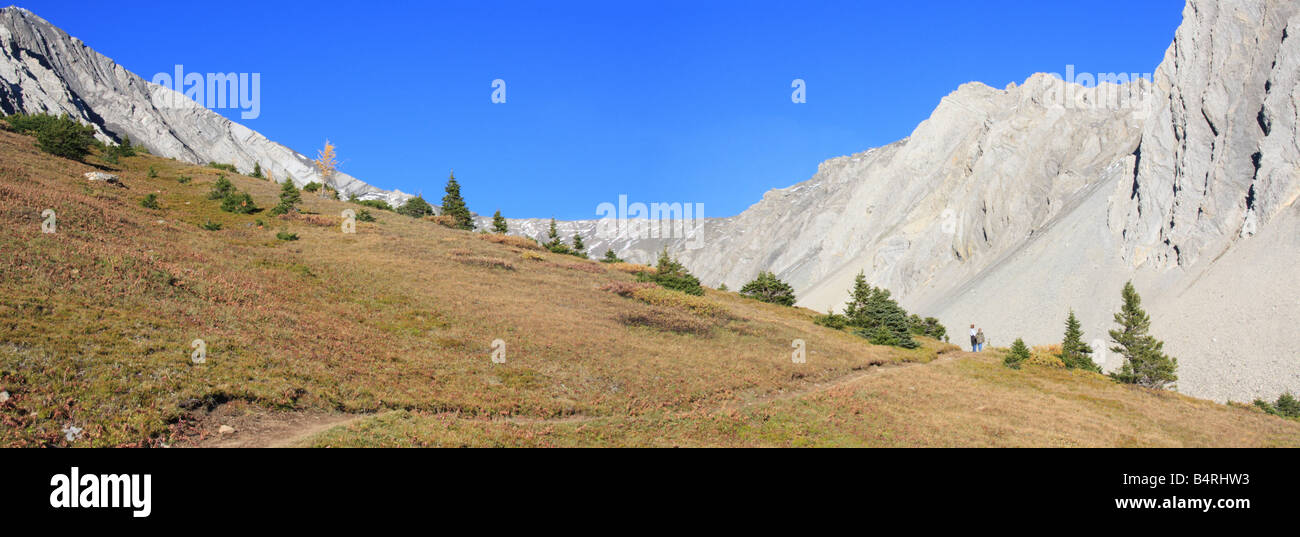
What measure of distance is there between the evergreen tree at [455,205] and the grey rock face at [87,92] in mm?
34728

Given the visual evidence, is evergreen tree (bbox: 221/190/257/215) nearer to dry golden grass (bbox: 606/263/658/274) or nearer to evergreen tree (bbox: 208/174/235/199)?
evergreen tree (bbox: 208/174/235/199)

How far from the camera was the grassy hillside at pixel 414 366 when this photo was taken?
46.9 feet

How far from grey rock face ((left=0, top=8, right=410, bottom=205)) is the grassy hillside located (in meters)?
73.0

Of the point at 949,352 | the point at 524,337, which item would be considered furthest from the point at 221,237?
the point at 949,352

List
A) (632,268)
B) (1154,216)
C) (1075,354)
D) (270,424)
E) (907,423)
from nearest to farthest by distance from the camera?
1. (270,424)
2. (907,423)
3. (1075,354)
4. (632,268)
5. (1154,216)

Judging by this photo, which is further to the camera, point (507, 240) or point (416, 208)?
point (416, 208)

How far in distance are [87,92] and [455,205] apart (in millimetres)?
138248

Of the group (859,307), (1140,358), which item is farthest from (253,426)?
(859,307)

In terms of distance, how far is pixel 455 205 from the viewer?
6931cm

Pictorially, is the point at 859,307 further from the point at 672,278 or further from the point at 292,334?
the point at 292,334

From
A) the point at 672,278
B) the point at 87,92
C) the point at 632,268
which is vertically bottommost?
the point at 672,278

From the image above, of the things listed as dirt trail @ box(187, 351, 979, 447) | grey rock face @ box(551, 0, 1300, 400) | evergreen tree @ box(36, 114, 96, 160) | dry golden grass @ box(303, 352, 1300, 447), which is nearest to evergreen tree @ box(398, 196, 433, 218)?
evergreen tree @ box(36, 114, 96, 160)

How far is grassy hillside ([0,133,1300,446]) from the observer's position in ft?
46.9

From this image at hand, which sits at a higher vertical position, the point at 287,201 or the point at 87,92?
the point at 87,92
